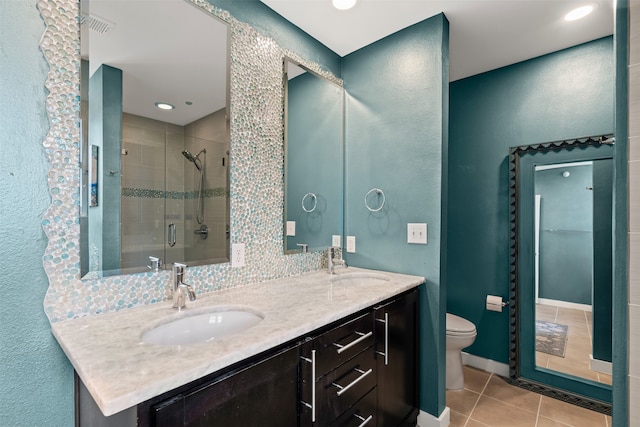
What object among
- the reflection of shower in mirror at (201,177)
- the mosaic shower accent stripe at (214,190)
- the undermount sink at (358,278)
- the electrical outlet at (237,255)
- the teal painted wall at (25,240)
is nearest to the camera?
the teal painted wall at (25,240)

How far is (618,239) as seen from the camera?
112cm

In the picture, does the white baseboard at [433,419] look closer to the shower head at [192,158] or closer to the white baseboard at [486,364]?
the white baseboard at [486,364]

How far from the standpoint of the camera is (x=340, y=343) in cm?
129

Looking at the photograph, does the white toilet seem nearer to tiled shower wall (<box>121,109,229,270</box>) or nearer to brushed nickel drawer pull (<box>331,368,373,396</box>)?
brushed nickel drawer pull (<box>331,368,373,396</box>)

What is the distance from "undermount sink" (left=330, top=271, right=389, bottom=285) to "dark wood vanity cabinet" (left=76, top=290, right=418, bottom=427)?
0.89ft

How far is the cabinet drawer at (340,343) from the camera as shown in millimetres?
1167

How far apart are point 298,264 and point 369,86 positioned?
1408mm

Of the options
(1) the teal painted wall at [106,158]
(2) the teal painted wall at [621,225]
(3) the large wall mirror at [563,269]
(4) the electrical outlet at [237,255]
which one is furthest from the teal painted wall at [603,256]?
(1) the teal painted wall at [106,158]

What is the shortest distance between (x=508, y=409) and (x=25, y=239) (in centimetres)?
282

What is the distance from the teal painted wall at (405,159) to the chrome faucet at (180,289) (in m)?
1.31

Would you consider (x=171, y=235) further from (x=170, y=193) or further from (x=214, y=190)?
(x=214, y=190)

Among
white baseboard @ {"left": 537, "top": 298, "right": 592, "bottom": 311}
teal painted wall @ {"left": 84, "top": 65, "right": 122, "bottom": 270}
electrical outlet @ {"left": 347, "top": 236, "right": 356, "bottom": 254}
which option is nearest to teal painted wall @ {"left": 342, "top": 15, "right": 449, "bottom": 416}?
electrical outlet @ {"left": 347, "top": 236, "right": 356, "bottom": 254}

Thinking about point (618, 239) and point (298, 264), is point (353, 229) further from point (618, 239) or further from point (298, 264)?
point (618, 239)
